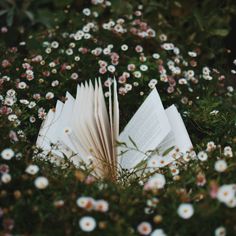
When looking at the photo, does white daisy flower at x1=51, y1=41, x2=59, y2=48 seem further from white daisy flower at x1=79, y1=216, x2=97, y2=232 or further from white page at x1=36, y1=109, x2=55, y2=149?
white daisy flower at x1=79, y1=216, x2=97, y2=232

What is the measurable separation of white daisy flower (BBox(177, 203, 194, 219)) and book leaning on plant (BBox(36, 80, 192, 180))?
0.23 meters

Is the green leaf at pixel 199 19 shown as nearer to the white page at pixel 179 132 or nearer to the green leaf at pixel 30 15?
the green leaf at pixel 30 15

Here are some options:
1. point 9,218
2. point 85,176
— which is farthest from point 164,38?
point 9,218

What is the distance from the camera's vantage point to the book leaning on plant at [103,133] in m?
1.00

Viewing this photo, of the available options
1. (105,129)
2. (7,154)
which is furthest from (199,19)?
(7,154)

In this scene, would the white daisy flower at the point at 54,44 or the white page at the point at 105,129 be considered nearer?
the white page at the point at 105,129

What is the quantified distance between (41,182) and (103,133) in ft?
0.74

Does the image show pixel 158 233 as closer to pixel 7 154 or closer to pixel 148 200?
pixel 148 200

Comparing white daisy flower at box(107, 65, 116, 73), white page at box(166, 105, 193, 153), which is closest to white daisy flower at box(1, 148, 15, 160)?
white page at box(166, 105, 193, 153)

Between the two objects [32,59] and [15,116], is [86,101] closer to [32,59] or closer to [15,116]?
[15,116]

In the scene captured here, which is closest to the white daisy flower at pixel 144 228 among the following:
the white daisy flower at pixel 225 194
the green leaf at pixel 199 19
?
the white daisy flower at pixel 225 194

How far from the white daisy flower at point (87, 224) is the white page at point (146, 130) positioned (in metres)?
0.30

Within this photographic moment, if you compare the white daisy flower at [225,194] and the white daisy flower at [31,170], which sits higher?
the white daisy flower at [31,170]

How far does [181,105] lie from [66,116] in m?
0.42
